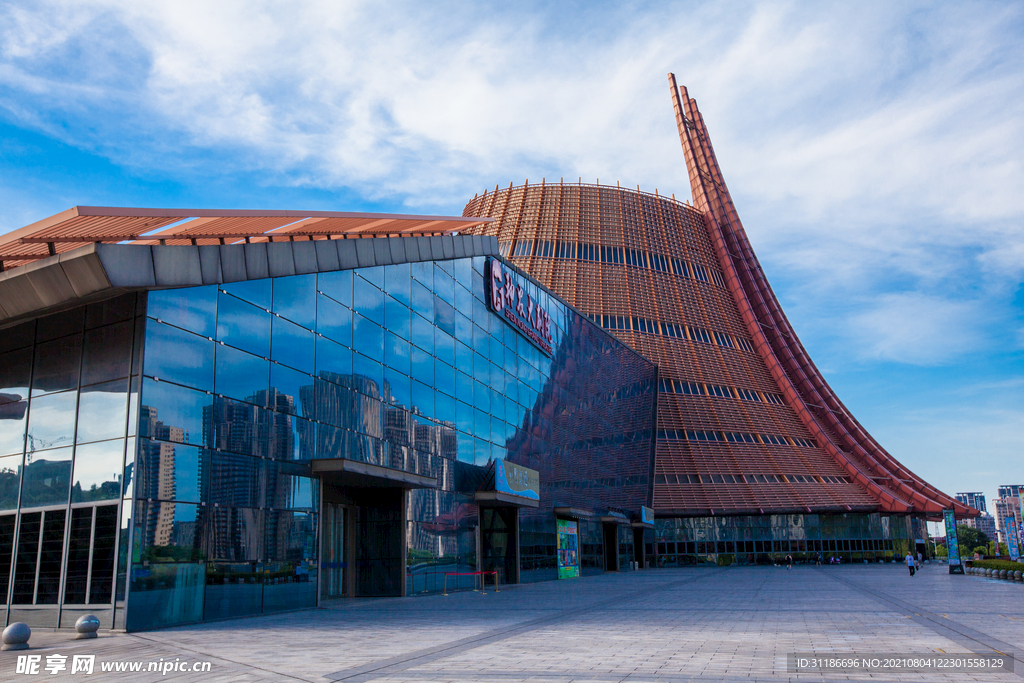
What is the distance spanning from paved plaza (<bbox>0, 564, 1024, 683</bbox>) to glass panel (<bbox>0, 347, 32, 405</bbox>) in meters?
5.47

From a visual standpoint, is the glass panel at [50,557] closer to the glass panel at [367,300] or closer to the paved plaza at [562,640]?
the paved plaza at [562,640]

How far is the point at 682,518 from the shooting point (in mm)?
59031

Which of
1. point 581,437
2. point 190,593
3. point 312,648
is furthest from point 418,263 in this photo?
point 581,437

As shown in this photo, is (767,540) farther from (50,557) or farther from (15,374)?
(15,374)

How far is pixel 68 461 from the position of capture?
53.9 feet

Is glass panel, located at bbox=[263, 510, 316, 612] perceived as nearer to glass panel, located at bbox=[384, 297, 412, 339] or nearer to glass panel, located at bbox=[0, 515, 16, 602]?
glass panel, located at bbox=[0, 515, 16, 602]

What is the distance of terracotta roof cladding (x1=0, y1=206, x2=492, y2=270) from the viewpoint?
14172mm

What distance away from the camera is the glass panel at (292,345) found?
1941 centimetres

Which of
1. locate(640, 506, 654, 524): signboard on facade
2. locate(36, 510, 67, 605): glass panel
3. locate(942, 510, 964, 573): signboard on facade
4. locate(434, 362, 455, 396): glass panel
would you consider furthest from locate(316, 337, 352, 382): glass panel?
locate(942, 510, 964, 573): signboard on facade

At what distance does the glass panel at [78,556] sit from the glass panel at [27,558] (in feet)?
3.99

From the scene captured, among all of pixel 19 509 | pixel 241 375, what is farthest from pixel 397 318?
pixel 19 509

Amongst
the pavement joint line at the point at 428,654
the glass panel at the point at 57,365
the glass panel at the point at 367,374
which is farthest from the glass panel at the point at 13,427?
the pavement joint line at the point at 428,654

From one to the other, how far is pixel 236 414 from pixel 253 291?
9.74 ft

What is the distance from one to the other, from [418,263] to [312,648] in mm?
15494
